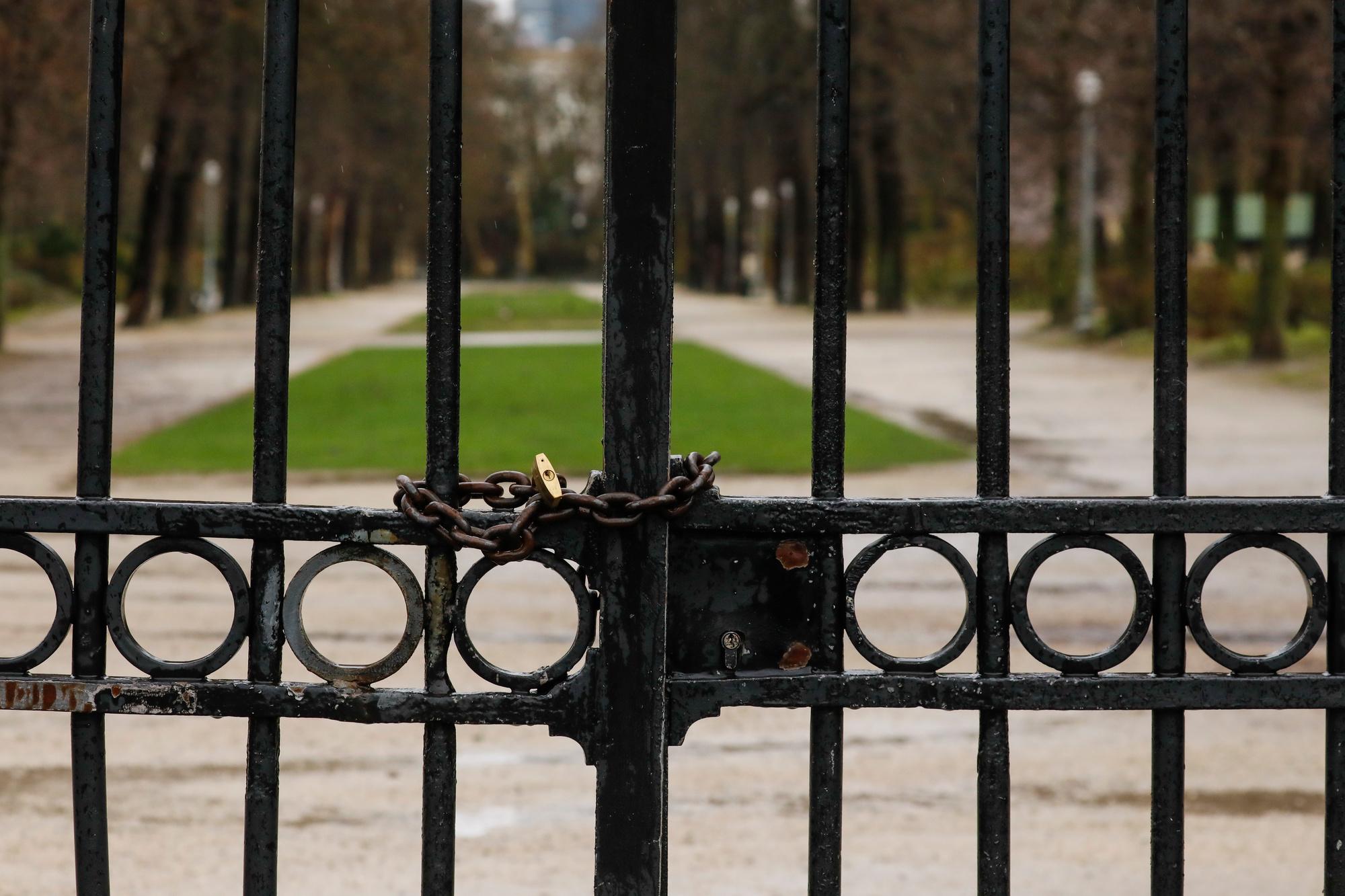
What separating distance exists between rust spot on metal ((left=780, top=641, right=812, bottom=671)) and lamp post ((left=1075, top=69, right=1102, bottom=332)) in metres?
28.4

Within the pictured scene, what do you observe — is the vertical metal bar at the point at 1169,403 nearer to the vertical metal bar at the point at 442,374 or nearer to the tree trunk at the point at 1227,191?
the vertical metal bar at the point at 442,374

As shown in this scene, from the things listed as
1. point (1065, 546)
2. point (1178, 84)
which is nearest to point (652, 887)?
point (1065, 546)

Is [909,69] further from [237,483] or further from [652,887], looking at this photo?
[652,887]

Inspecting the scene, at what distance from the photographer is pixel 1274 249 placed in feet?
83.6

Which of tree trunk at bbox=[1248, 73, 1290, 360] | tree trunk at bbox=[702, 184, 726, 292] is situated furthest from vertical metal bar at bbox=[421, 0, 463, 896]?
tree trunk at bbox=[702, 184, 726, 292]

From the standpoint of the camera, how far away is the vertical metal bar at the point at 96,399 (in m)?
2.48

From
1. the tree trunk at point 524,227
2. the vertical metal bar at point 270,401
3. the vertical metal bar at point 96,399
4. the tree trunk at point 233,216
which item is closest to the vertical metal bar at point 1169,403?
the vertical metal bar at point 270,401

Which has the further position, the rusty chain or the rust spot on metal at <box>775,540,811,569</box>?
the rust spot on metal at <box>775,540,811,569</box>

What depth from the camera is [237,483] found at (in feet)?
40.6

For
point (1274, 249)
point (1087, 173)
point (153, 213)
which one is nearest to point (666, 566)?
point (1274, 249)

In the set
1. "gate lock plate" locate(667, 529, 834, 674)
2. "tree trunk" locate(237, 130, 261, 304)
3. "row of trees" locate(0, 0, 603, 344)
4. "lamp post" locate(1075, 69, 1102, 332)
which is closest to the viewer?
"gate lock plate" locate(667, 529, 834, 674)

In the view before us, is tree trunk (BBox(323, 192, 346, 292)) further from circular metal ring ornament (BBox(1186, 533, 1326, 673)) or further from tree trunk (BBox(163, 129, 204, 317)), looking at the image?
circular metal ring ornament (BBox(1186, 533, 1326, 673))

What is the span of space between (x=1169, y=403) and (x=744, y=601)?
64 cm

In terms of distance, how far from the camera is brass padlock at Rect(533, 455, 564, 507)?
2.39 m
